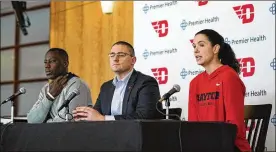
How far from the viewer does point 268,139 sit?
12.7ft

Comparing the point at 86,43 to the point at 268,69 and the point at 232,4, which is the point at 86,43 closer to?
the point at 232,4

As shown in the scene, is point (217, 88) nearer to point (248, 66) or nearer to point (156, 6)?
point (248, 66)

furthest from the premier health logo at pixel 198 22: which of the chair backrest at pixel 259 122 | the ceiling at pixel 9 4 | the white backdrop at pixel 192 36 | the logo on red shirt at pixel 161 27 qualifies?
the ceiling at pixel 9 4

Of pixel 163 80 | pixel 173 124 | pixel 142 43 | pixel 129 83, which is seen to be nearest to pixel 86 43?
pixel 142 43

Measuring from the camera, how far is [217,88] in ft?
9.02

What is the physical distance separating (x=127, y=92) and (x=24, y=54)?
14.6 feet

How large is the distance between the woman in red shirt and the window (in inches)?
159

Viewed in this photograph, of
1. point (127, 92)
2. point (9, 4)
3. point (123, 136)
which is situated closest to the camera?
point (123, 136)

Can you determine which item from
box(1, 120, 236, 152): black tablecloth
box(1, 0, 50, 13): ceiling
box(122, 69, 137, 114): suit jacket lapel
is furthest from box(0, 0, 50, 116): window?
box(1, 120, 236, 152): black tablecloth

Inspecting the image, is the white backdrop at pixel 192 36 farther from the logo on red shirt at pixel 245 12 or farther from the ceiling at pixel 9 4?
the ceiling at pixel 9 4

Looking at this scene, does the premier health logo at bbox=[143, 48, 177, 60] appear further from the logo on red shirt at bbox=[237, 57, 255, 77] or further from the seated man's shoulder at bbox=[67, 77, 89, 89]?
the seated man's shoulder at bbox=[67, 77, 89, 89]

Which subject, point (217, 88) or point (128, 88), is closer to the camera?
point (217, 88)

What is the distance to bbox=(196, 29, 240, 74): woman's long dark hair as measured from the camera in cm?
288

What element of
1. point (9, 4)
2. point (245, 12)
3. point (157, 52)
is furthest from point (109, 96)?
point (9, 4)
